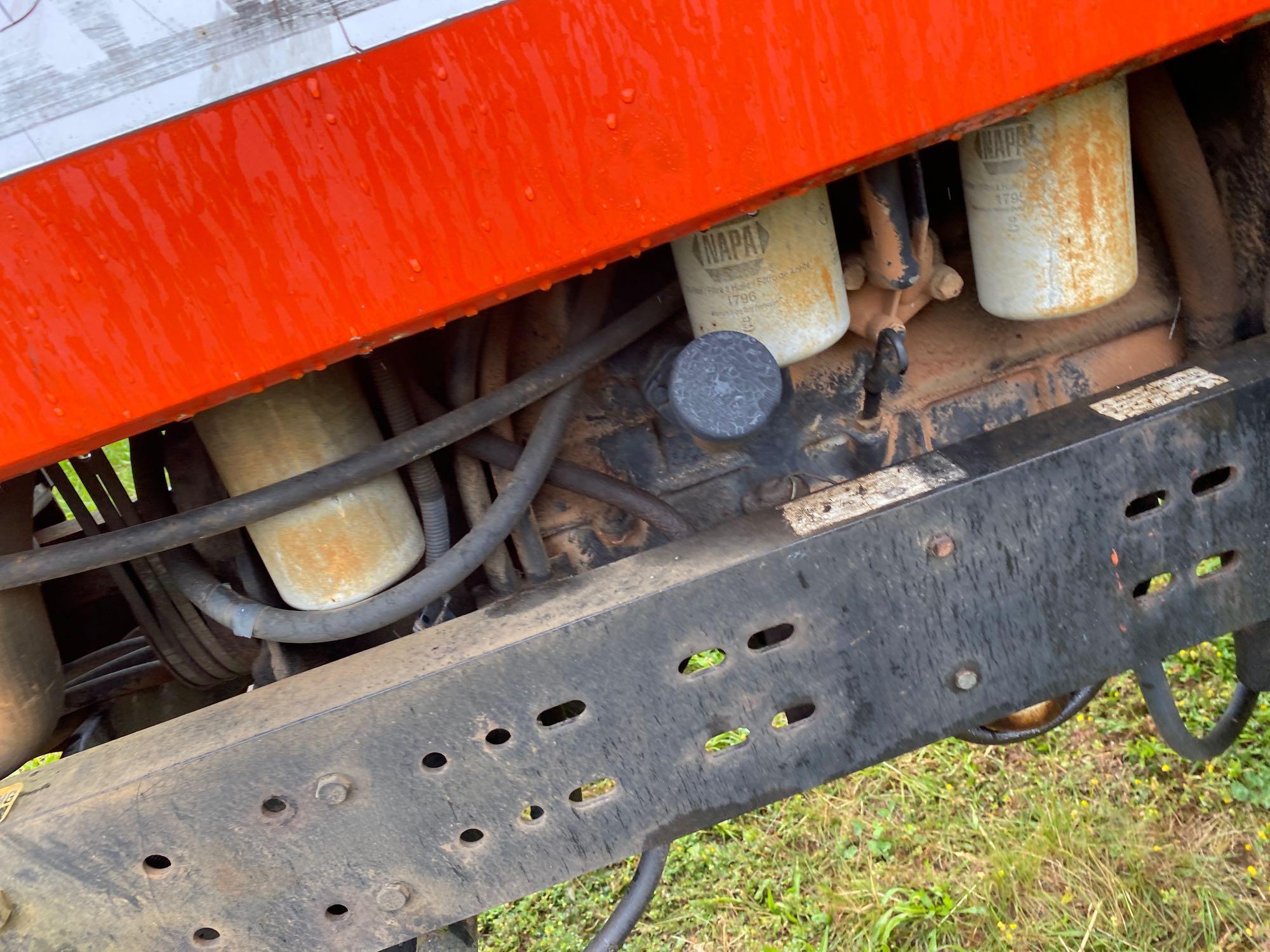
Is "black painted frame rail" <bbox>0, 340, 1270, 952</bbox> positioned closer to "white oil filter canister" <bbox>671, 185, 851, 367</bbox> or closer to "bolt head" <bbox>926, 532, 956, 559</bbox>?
"bolt head" <bbox>926, 532, 956, 559</bbox>

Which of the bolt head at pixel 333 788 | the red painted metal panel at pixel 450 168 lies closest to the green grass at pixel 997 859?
the bolt head at pixel 333 788

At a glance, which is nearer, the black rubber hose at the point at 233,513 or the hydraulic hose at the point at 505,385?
the black rubber hose at the point at 233,513

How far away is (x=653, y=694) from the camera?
41.6 inches

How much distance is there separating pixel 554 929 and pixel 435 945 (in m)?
1.03

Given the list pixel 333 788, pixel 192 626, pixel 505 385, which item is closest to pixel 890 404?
pixel 505 385

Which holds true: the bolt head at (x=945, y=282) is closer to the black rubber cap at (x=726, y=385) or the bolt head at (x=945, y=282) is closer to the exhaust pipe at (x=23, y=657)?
the black rubber cap at (x=726, y=385)

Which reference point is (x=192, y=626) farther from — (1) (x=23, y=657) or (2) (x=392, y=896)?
(2) (x=392, y=896)

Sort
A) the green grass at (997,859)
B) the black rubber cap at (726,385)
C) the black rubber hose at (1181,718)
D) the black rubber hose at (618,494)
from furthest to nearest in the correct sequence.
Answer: the green grass at (997,859) → the black rubber hose at (1181,718) → the black rubber hose at (618,494) → the black rubber cap at (726,385)

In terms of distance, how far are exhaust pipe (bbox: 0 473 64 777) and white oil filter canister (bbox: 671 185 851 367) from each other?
802 millimetres

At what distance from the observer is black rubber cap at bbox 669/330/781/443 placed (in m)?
1.01

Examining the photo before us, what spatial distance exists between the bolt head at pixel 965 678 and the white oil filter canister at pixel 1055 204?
1.43 ft

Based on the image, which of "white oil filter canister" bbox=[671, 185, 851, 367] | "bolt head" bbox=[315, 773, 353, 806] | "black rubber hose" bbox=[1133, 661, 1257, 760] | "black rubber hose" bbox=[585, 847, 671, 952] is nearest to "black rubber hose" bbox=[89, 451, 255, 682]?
"bolt head" bbox=[315, 773, 353, 806]

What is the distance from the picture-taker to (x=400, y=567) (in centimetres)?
115

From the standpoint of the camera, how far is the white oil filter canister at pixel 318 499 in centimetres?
104
